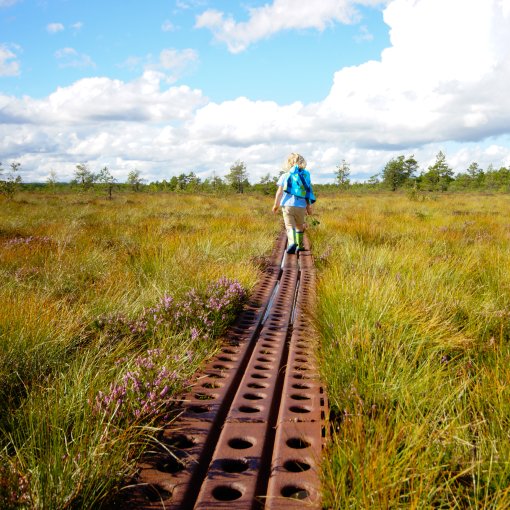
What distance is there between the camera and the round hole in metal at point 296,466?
58.4 inches

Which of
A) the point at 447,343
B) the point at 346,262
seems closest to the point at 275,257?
the point at 346,262

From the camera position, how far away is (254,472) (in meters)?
1.42

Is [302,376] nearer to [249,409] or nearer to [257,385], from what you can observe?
[257,385]

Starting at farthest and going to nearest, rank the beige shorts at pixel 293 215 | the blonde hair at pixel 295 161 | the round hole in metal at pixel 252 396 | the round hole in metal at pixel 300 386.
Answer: the blonde hair at pixel 295 161, the beige shorts at pixel 293 215, the round hole in metal at pixel 300 386, the round hole in metal at pixel 252 396

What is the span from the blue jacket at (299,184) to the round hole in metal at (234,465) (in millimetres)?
6316

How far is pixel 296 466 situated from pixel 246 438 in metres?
0.23

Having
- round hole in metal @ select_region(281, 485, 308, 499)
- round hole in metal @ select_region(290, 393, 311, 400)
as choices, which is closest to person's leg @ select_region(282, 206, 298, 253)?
round hole in metal @ select_region(290, 393, 311, 400)

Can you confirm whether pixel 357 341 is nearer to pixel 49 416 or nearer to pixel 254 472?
pixel 254 472

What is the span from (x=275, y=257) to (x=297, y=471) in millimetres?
5038

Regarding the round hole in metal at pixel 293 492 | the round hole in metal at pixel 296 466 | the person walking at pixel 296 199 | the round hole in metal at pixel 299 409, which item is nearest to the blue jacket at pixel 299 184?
the person walking at pixel 296 199

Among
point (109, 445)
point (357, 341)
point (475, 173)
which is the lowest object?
point (109, 445)

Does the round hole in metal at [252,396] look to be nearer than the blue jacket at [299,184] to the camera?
Yes

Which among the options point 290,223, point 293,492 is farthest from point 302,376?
point 290,223

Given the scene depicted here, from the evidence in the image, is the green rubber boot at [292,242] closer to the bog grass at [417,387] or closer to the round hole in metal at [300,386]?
the bog grass at [417,387]
